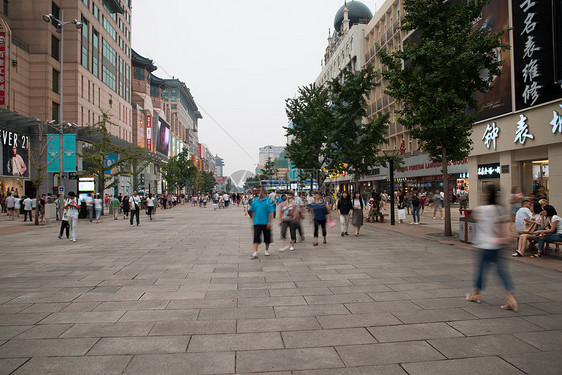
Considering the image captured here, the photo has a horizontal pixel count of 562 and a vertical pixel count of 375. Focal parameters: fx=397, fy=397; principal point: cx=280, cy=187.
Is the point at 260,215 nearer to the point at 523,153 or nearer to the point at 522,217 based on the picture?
the point at 522,217

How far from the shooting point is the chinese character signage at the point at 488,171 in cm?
2231

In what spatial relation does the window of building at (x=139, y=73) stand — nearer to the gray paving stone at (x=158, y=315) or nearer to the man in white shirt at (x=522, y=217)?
the man in white shirt at (x=522, y=217)

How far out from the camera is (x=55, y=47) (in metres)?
38.5

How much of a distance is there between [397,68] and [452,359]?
481 inches

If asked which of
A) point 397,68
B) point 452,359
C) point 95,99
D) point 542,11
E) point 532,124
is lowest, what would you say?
point 452,359

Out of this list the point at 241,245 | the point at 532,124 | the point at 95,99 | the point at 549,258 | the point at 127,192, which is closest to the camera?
the point at 549,258

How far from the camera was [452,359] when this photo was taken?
376 centimetres

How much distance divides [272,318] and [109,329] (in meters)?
1.94

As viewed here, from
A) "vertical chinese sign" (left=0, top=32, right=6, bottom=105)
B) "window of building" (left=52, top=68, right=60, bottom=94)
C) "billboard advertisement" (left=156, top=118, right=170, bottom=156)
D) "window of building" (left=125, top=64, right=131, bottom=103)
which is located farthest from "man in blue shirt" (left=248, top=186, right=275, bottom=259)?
"billboard advertisement" (left=156, top=118, right=170, bottom=156)

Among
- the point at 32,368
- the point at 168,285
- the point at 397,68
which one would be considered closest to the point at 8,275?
the point at 168,285

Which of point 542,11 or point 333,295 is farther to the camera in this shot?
point 542,11

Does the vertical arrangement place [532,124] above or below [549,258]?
above

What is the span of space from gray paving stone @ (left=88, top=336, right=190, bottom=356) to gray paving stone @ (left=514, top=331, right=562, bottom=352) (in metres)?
3.62

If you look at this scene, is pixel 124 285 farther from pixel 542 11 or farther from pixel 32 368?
pixel 542 11
